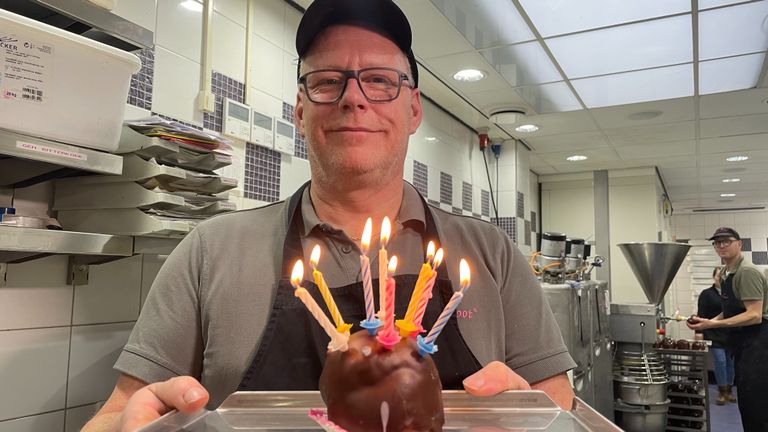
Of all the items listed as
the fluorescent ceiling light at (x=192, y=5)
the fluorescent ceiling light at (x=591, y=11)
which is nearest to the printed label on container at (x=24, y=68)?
the fluorescent ceiling light at (x=192, y=5)

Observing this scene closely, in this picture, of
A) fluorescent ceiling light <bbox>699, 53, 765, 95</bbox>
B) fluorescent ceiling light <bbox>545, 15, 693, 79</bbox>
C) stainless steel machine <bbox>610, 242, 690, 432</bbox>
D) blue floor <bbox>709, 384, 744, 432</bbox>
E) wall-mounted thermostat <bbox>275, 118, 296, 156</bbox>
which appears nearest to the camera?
wall-mounted thermostat <bbox>275, 118, 296, 156</bbox>

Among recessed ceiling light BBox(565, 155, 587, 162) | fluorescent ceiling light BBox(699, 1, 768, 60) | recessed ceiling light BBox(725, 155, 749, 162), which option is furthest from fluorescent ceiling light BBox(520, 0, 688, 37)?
recessed ceiling light BBox(725, 155, 749, 162)

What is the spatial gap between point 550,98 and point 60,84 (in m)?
3.70

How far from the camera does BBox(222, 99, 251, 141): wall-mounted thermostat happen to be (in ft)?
7.32

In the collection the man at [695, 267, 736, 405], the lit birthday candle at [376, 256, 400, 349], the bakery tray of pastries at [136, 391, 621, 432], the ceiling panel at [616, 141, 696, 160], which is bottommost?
the man at [695, 267, 736, 405]

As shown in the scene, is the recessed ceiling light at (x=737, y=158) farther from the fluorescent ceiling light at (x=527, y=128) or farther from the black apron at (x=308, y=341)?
the black apron at (x=308, y=341)

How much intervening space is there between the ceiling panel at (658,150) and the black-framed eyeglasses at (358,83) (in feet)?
17.6

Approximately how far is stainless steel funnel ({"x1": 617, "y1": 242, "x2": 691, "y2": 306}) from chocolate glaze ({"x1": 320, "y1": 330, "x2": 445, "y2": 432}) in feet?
16.1

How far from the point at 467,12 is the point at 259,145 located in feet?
4.45

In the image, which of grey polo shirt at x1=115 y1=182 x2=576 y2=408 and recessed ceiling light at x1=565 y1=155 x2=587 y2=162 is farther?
recessed ceiling light at x1=565 y1=155 x2=587 y2=162

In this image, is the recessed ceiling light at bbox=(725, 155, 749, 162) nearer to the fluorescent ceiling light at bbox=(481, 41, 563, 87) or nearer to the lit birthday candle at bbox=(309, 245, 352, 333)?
the fluorescent ceiling light at bbox=(481, 41, 563, 87)

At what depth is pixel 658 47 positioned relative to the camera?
3266 mm

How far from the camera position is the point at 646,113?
4.57 meters

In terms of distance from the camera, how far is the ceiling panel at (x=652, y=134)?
4.96m
